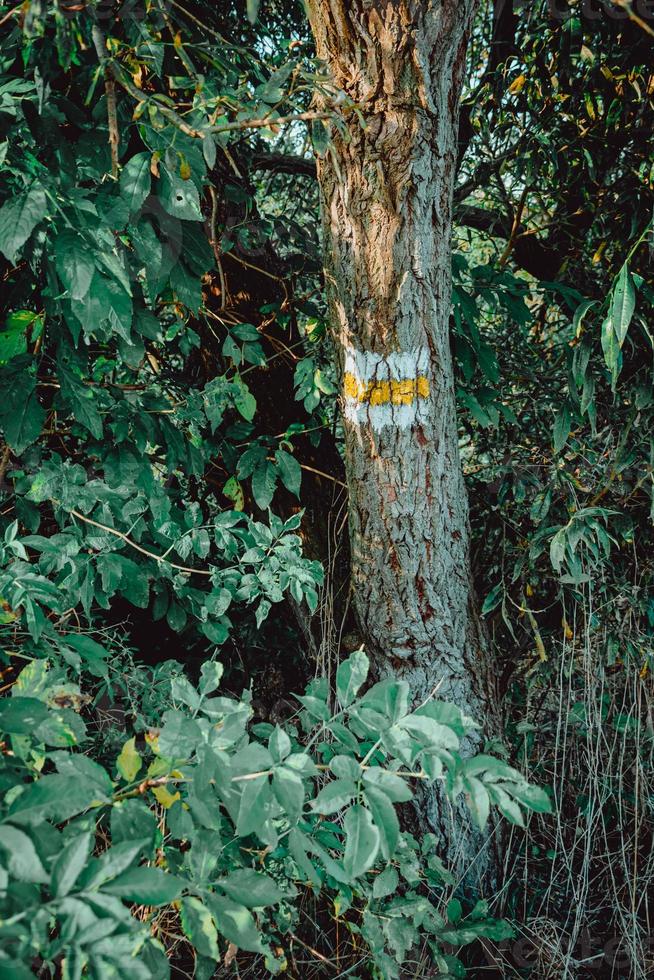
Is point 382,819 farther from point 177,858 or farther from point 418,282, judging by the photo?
point 418,282

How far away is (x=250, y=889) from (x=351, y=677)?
0.32 m

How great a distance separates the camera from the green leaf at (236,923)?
86cm

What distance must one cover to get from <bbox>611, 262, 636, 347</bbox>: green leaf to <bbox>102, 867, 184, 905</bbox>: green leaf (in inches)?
47.8

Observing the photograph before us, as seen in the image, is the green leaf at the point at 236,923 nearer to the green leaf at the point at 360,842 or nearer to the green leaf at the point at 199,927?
the green leaf at the point at 199,927

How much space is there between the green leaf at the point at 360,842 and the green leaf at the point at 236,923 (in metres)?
0.14

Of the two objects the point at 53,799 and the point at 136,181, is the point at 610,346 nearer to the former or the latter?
the point at 136,181

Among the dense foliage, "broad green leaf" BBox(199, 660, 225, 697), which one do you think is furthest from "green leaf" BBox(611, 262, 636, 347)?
"broad green leaf" BBox(199, 660, 225, 697)

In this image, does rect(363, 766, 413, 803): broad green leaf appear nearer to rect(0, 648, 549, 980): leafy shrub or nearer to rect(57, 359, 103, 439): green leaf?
rect(0, 648, 549, 980): leafy shrub

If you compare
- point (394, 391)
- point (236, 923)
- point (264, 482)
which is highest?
point (394, 391)

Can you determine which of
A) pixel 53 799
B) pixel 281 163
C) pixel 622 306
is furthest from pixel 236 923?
pixel 281 163

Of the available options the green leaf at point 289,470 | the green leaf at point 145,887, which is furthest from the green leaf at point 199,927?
the green leaf at point 289,470

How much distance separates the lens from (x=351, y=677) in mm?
1073

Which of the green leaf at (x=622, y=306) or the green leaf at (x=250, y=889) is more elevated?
the green leaf at (x=622, y=306)

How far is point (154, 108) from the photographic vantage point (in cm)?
112
